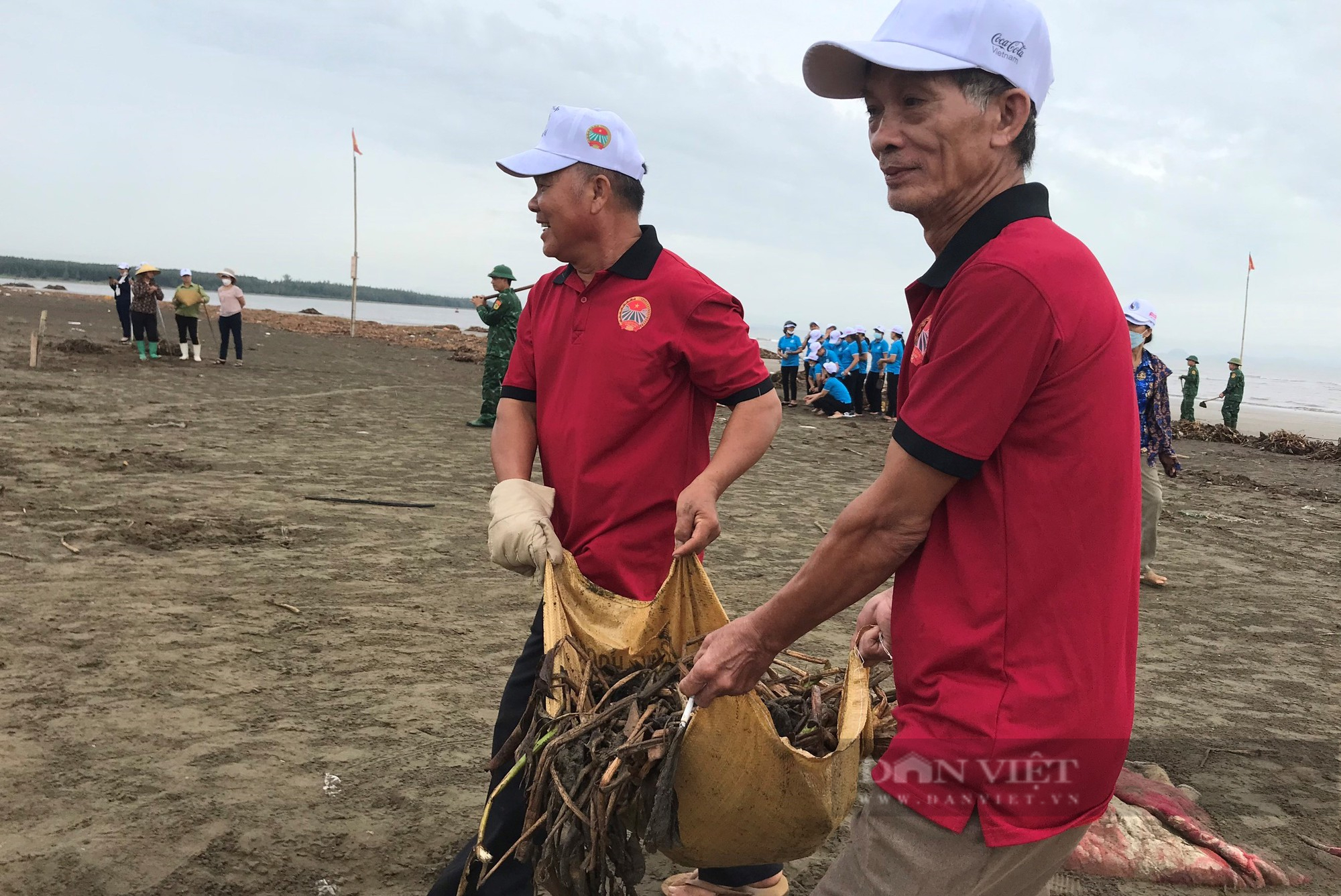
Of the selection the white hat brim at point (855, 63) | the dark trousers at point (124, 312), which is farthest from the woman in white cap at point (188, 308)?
the white hat brim at point (855, 63)

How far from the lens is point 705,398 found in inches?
115

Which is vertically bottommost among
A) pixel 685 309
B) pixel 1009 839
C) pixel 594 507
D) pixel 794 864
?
pixel 794 864

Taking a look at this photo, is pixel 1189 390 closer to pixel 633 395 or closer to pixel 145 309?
pixel 145 309

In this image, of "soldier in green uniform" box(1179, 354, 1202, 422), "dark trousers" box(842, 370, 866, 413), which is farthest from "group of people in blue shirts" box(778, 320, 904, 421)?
"soldier in green uniform" box(1179, 354, 1202, 422)

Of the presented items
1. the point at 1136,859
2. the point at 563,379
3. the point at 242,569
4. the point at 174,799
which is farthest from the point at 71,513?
the point at 1136,859

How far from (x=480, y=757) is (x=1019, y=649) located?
296 centimetres

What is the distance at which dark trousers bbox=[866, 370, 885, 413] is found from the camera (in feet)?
67.1

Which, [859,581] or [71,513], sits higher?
[859,581]

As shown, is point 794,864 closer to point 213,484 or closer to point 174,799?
point 174,799

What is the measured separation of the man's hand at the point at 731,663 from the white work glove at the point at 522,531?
3.00 ft

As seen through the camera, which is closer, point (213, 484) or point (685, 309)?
point (685, 309)

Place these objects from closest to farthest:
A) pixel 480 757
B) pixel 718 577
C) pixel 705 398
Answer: pixel 705 398 → pixel 480 757 → pixel 718 577

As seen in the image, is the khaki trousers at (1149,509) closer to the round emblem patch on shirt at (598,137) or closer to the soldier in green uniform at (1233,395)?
the round emblem patch on shirt at (598,137)

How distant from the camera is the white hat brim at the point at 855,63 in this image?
1486 mm
